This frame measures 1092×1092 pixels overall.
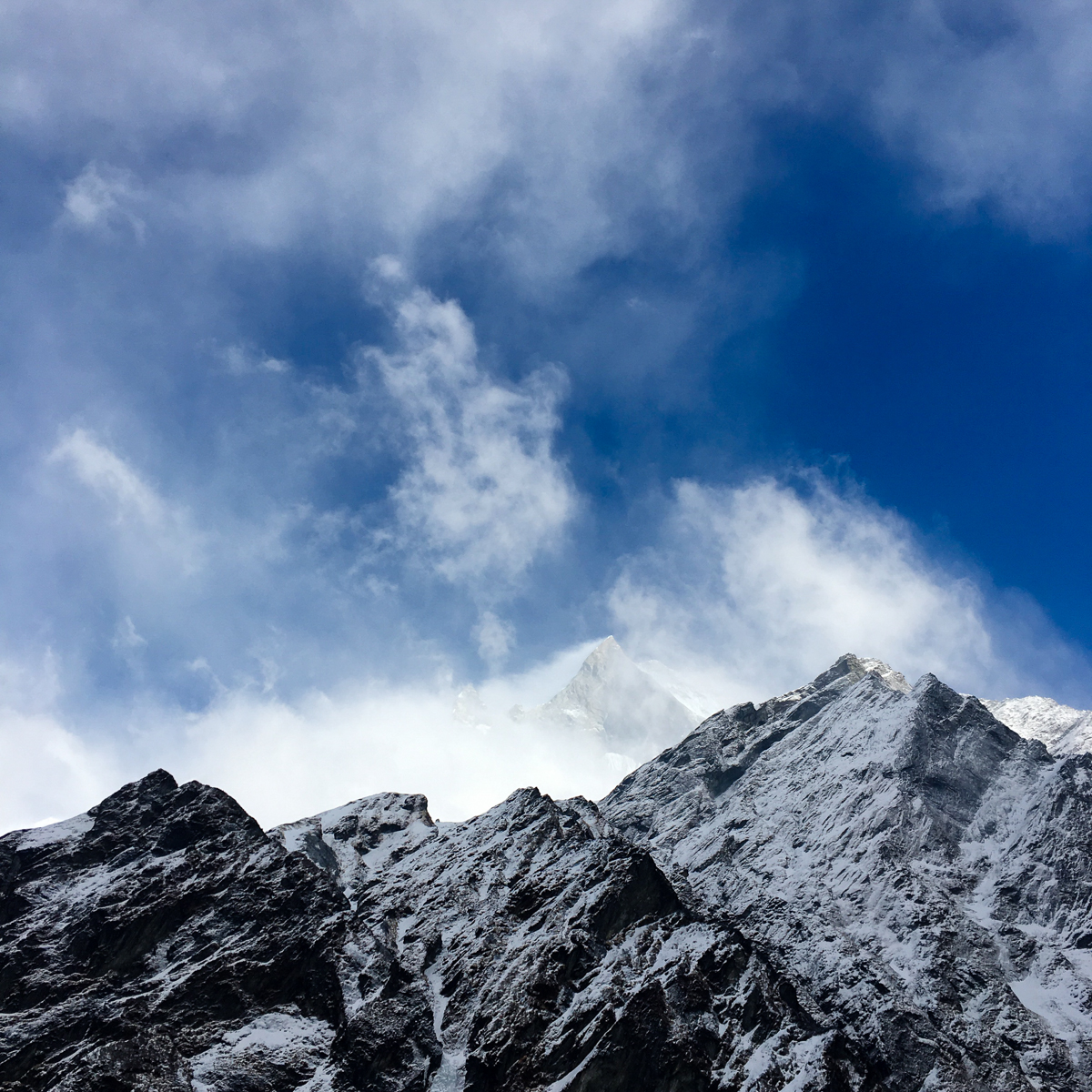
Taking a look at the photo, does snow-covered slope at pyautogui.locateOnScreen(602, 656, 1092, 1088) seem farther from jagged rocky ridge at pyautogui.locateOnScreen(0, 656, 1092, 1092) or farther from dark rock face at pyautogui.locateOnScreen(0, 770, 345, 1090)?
dark rock face at pyautogui.locateOnScreen(0, 770, 345, 1090)

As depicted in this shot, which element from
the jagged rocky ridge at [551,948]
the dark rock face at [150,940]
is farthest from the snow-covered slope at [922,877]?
the dark rock face at [150,940]

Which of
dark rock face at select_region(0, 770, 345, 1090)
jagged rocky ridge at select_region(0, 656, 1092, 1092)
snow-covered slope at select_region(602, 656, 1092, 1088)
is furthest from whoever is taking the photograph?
snow-covered slope at select_region(602, 656, 1092, 1088)

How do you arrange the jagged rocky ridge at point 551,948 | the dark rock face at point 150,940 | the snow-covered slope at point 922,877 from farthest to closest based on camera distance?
the snow-covered slope at point 922,877
the dark rock face at point 150,940
the jagged rocky ridge at point 551,948

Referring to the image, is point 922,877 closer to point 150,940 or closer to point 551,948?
point 551,948

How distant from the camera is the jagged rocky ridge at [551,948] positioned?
253ft

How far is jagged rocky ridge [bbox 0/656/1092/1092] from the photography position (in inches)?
3041

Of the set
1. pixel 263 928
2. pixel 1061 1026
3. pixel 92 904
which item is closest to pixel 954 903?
pixel 1061 1026

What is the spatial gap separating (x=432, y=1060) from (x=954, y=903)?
88614 millimetres

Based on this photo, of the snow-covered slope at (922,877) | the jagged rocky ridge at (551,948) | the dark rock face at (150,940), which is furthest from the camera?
the snow-covered slope at (922,877)

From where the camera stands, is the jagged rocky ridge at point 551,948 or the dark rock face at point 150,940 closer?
the jagged rocky ridge at point 551,948

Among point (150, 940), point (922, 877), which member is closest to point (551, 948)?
point (150, 940)

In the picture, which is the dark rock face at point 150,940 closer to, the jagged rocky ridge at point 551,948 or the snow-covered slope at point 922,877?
the jagged rocky ridge at point 551,948

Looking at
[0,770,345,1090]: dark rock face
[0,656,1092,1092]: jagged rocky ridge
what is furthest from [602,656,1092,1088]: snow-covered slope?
[0,770,345,1090]: dark rock face

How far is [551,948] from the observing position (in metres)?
90.7
